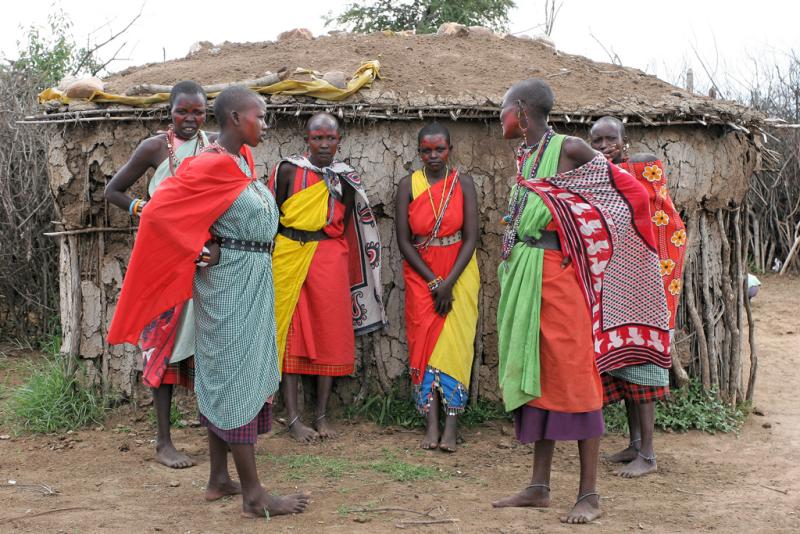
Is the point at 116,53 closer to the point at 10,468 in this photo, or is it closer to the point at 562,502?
the point at 10,468

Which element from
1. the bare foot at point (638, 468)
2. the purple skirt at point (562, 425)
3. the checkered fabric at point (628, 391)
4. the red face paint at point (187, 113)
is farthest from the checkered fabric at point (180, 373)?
the bare foot at point (638, 468)

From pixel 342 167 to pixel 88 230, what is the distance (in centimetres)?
175

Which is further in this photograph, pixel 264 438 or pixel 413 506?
pixel 264 438

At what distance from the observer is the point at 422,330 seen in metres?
5.08

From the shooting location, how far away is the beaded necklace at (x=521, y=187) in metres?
3.78

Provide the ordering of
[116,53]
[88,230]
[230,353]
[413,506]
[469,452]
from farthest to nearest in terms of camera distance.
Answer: [116,53]
[88,230]
[469,452]
[413,506]
[230,353]

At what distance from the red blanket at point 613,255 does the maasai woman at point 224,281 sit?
1.28 meters

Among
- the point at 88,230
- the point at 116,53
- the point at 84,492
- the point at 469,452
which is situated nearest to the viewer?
the point at 84,492

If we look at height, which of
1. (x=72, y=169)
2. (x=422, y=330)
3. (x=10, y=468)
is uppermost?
(x=72, y=169)

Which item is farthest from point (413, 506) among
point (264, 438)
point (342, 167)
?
point (342, 167)

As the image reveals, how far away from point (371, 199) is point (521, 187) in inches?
69.2

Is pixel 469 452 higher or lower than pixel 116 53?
lower

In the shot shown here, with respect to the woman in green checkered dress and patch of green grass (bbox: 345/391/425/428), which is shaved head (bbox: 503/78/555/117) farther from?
patch of green grass (bbox: 345/391/425/428)

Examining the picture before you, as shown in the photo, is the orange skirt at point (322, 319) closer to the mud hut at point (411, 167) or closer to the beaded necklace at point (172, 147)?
the mud hut at point (411, 167)
